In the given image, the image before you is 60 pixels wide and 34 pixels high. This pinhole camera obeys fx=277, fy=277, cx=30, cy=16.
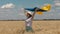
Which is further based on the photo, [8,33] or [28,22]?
[8,33]

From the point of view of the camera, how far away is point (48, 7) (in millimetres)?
11328

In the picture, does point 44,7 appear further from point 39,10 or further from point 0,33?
point 0,33

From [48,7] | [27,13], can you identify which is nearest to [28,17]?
[27,13]

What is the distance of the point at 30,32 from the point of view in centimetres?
1142

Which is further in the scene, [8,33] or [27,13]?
[8,33]

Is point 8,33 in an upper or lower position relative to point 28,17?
lower

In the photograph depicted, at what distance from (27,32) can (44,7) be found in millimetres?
1283

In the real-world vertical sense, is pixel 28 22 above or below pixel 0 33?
above

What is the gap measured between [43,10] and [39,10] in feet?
0.58

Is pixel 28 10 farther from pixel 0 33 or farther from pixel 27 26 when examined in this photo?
pixel 0 33

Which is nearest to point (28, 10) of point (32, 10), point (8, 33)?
point (32, 10)

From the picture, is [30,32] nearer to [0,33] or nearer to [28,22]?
[28,22]

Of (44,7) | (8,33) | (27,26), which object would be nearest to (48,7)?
(44,7)

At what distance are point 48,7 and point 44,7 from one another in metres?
0.44
